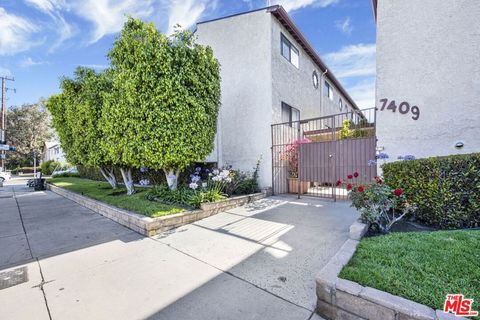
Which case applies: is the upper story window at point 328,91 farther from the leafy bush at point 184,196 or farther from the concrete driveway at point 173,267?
the leafy bush at point 184,196

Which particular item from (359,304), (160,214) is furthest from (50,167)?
(359,304)

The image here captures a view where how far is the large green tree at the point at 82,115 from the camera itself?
775 cm

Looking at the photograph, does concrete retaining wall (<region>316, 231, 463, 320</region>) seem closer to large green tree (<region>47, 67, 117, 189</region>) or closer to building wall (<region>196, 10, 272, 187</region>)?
building wall (<region>196, 10, 272, 187</region>)

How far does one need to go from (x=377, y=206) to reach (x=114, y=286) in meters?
4.20

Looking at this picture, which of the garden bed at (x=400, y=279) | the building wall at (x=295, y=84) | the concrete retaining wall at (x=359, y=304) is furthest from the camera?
the building wall at (x=295, y=84)

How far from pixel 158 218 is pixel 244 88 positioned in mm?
6327

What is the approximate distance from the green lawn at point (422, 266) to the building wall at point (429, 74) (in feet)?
9.42

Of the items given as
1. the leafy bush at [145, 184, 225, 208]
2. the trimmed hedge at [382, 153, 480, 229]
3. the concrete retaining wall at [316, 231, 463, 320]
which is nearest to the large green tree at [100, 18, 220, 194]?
the leafy bush at [145, 184, 225, 208]

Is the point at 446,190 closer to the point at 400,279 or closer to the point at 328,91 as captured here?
the point at 400,279

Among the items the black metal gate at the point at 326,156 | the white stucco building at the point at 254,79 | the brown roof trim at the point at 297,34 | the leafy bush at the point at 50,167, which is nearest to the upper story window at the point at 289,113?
the white stucco building at the point at 254,79

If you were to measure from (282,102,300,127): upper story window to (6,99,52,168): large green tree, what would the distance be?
132 ft

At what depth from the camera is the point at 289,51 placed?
9969 millimetres

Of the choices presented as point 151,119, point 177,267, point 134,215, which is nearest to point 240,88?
point 151,119

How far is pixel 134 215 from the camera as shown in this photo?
5.15 meters
